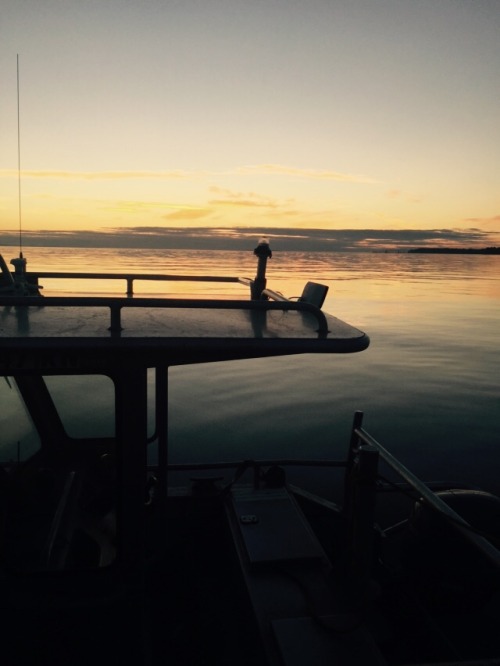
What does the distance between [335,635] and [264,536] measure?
1155mm

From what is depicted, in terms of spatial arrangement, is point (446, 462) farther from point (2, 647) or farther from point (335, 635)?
point (2, 647)

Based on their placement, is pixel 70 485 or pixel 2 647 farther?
pixel 70 485

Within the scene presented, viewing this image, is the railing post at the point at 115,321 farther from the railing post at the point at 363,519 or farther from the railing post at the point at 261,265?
the railing post at the point at 363,519

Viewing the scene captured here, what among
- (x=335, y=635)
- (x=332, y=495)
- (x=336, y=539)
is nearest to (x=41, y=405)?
(x=335, y=635)

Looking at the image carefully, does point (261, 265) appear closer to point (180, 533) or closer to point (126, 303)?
point (126, 303)

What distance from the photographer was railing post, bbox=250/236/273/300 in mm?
3760

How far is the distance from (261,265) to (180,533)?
275cm

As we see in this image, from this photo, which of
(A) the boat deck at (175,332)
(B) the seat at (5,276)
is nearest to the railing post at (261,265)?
(A) the boat deck at (175,332)

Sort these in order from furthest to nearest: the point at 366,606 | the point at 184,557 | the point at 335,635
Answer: the point at 184,557 < the point at 366,606 < the point at 335,635

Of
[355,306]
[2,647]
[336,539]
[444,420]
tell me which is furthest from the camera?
[355,306]

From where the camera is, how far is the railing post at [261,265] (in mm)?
3760

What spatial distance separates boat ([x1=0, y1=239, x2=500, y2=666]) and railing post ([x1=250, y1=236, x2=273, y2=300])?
0.02 m

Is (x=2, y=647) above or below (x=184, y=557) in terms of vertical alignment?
above

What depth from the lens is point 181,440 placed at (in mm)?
13578
